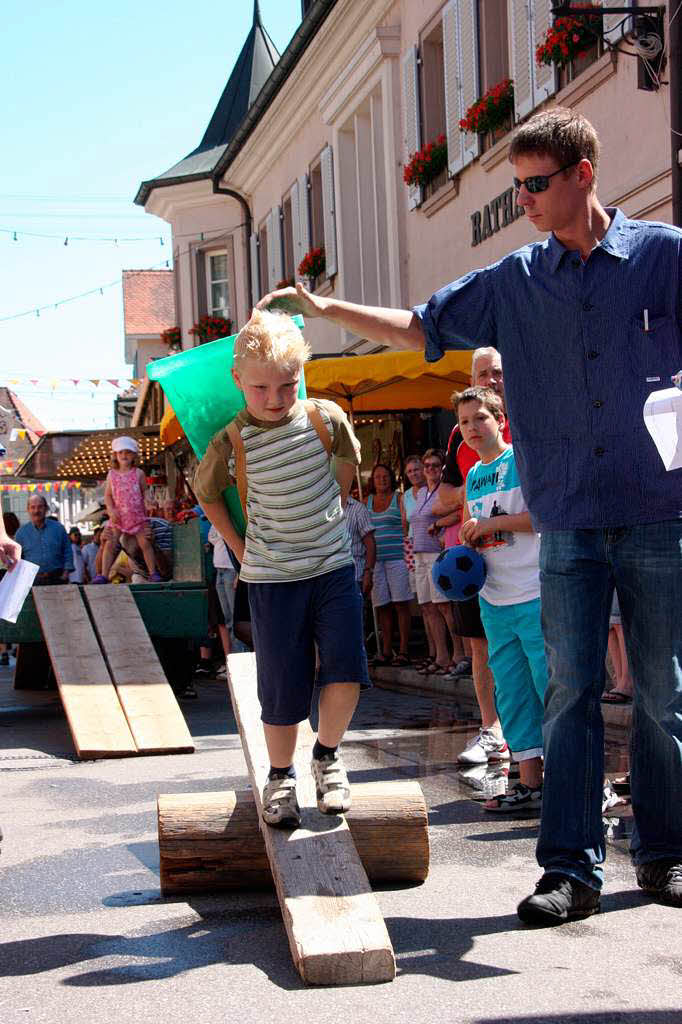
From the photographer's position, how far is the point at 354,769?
23.6ft

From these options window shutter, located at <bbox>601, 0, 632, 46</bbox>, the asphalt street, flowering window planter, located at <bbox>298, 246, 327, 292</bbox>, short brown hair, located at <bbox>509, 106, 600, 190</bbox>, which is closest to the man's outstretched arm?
short brown hair, located at <bbox>509, 106, 600, 190</bbox>

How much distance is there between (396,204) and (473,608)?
1231 cm

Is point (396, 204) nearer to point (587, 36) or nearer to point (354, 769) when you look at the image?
point (587, 36)

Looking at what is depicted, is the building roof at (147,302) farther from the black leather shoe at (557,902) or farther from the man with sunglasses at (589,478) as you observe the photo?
the black leather shoe at (557,902)

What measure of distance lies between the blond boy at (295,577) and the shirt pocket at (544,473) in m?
0.71

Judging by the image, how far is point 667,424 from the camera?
12.1 ft

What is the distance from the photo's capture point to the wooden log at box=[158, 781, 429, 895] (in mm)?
4566

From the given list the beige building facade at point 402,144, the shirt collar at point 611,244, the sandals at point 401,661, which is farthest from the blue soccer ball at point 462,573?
the sandals at point 401,661

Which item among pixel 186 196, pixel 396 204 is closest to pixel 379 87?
pixel 396 204

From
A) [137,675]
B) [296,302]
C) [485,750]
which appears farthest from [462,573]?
[137,675]

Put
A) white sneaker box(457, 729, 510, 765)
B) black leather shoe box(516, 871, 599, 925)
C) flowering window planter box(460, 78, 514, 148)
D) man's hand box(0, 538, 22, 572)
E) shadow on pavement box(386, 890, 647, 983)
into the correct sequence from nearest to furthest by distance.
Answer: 1. shadow on pavement box(386, 890, 647, 983)
2. black leather shoe box(516, 871, 599, 925)
3. man's hand box(0, 538, 22, 572)
4. white sneaker box(457, 729, 510, 765)
5. flowering window planter box(460, 78, 514, 148)

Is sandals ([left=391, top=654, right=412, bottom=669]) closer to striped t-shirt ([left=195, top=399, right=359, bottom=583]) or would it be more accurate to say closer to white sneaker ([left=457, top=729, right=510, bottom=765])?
white sneaker ([left=457, top=729, right=510, bottom=765])

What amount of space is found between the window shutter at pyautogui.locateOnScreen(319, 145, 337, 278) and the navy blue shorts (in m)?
16.2

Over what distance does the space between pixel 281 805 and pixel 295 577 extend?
2.29 feet
